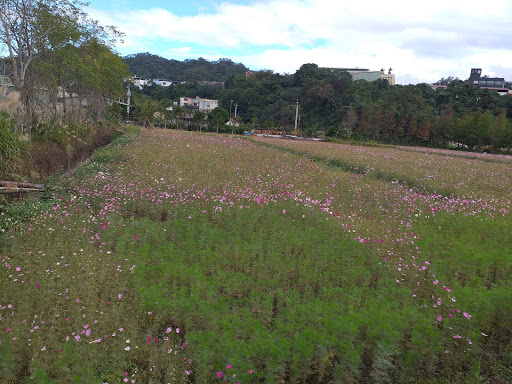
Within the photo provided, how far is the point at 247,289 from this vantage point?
4.73 meters

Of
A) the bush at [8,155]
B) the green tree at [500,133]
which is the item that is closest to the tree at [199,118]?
the green tree at [500,133]

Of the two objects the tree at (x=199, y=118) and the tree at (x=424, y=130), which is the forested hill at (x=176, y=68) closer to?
the tree at (x=199, y=118)

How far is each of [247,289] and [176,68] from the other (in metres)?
146

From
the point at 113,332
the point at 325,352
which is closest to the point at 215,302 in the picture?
the point at 113,332

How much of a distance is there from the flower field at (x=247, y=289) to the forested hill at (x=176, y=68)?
125 metres

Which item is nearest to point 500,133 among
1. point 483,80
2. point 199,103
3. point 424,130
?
point 424,130

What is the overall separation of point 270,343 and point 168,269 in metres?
2.06

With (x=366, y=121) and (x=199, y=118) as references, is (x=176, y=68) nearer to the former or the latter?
(x=199, y=118)

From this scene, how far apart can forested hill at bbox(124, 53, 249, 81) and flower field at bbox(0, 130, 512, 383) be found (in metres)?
125

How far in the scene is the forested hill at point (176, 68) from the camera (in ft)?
427

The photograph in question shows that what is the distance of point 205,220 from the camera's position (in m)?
6.99

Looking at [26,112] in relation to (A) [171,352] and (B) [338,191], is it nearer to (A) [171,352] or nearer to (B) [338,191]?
(B) [338,191]

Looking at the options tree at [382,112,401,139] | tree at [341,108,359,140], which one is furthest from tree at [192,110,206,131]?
tree at [382,112,401,139]

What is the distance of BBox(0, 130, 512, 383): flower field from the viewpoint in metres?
3.46
